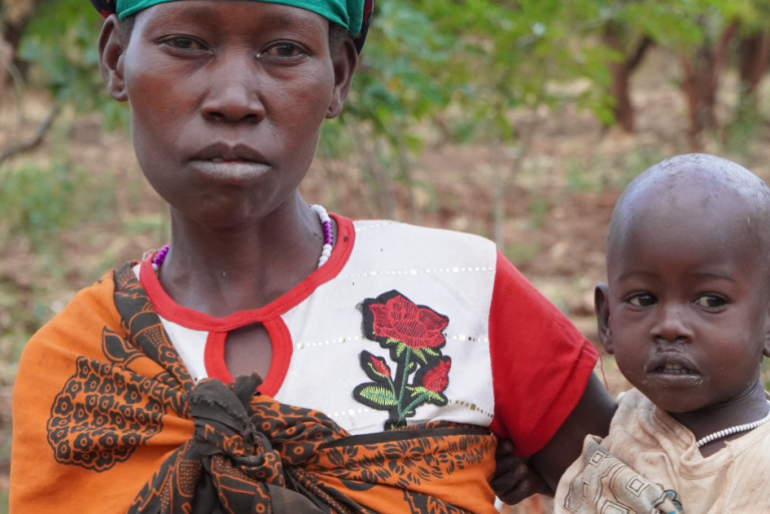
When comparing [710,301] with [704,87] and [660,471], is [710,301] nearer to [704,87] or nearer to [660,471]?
[660,471]

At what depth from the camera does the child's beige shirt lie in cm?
163

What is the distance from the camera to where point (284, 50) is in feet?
5.47

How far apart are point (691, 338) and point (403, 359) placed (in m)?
0.53

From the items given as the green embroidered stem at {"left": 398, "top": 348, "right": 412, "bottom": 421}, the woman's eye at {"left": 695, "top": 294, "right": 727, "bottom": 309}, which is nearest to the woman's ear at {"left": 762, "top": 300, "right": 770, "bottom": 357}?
the woman's eye at {"left": 695, "top": 294, "right": 727, "bottom": 309}

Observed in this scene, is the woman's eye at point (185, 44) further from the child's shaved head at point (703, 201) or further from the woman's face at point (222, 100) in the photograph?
the child's shaved head at point (703, 201)

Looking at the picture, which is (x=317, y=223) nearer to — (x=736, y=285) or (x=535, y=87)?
(x=736, y=285)

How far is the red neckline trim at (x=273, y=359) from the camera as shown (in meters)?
1.69

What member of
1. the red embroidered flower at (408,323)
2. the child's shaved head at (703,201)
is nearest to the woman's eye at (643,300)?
the child's shaved head at (703,201)

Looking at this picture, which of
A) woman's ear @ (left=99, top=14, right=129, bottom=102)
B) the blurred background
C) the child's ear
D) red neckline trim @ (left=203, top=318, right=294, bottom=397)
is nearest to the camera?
red neckline trim @ (left=203, top=318, right=294, bottom=397)

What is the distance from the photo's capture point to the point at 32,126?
473 inches

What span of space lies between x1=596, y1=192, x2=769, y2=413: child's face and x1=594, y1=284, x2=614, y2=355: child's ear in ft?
0.44

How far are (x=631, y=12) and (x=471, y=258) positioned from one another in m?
2.91

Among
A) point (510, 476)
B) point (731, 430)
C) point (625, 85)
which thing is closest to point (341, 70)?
point (510, 476)

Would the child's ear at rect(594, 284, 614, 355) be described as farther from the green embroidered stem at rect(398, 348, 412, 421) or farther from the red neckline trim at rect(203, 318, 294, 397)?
the red neckline trim at rect(203, 318, 294, 397)
